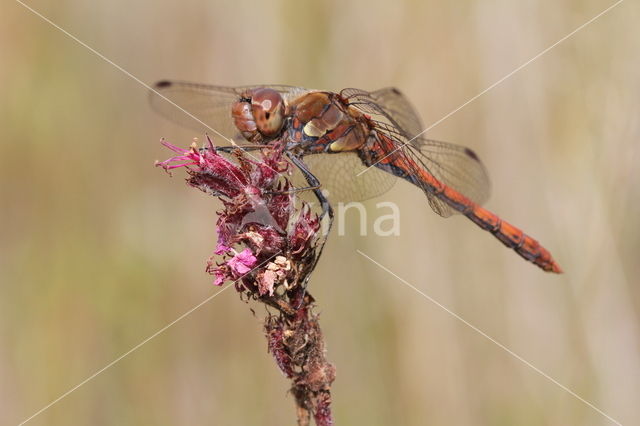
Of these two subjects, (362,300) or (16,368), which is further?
(362,300)

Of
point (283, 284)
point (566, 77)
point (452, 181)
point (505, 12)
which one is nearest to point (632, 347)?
point (452, 181)

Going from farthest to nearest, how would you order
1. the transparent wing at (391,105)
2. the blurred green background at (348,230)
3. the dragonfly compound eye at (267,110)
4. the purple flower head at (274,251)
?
the blurred green background at (348,230) → the transparent wing at (391,105) → the dragonfly compound eye at (267,110) → the purple flower head at (274,251)

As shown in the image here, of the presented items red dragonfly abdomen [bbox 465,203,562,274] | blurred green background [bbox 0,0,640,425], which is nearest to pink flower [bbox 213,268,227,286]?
blurred green background [bbox 0,0,640,425]

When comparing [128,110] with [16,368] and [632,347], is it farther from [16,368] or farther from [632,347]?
[632,347]

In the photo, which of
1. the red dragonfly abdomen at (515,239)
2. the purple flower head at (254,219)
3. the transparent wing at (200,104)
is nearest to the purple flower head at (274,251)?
the purple flower head at (254,219)

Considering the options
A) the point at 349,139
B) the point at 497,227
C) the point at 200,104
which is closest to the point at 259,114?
the point at 349,139

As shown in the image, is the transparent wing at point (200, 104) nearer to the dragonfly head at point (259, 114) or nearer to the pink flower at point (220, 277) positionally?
the dragonfly head at point (259, 114)
